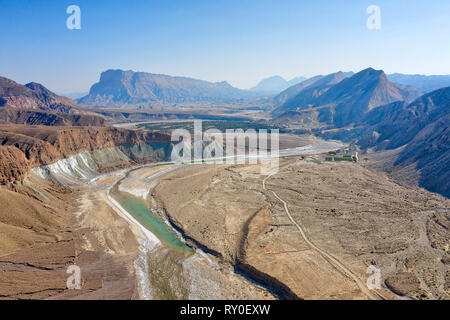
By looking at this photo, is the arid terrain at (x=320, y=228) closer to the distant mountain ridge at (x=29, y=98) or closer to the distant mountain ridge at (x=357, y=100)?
the distant mountain ridge at (x=357, y=100)

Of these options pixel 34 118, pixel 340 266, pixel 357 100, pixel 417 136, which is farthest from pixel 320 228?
pixel 357 100

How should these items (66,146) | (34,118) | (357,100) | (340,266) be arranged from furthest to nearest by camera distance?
1. (357,100)
2. (34,118)
3. (66,146)
4. (340,266)

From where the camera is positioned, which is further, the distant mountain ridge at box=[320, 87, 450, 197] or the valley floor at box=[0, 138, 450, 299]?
the distant mountain ridge at box=[320, 87, 450, 197]

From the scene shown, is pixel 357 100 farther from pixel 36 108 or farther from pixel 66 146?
pixel 36 108

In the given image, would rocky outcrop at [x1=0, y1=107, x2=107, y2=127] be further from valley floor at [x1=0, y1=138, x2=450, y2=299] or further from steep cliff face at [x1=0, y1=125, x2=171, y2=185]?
valley floor at [x1=0, y1=138, x2=450, y2=299]

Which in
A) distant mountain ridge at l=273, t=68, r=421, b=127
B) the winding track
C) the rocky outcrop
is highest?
distant mountain ridge at l=273, t=68, r=421, b=127

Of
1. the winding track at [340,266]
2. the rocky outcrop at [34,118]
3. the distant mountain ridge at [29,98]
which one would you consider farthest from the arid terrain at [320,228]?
the distant mountain ridge at [29,98]

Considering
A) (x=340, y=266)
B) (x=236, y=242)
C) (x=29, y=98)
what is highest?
(x=29, y=98)

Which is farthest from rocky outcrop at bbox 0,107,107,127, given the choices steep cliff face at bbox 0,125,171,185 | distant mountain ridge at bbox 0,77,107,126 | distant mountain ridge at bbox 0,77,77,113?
steep cliff face at bbox 0,125,171,185

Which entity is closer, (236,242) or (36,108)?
(236,242)
